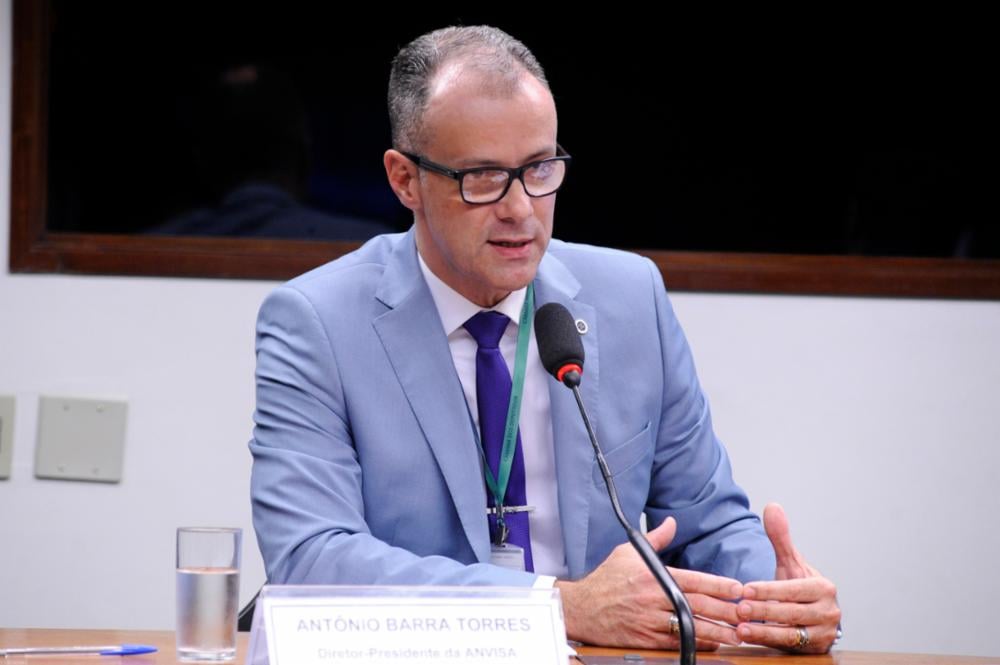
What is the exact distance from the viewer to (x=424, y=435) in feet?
6.22

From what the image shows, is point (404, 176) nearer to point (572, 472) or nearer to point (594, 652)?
point (572, 472)

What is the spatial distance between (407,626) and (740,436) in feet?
5.71

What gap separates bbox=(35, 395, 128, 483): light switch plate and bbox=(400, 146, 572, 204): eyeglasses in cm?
121

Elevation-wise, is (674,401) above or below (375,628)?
above

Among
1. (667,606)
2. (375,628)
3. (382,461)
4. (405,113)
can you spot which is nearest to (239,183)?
(405,113)

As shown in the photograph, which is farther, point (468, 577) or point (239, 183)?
point (239, 183)

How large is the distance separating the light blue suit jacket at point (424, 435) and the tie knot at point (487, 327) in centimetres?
5

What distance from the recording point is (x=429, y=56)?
1948 mm

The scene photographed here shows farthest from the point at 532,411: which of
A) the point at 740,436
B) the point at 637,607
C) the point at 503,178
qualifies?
the point at 740,436

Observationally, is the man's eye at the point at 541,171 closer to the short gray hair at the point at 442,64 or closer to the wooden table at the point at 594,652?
the short gray hair at the point at 442,64

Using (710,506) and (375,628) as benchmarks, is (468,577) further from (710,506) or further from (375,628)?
(710,506)

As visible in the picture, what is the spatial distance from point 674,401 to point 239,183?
3.82ft

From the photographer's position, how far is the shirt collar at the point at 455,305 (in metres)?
1.99

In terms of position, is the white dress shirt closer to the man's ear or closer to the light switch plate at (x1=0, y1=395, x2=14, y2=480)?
the man's ear
